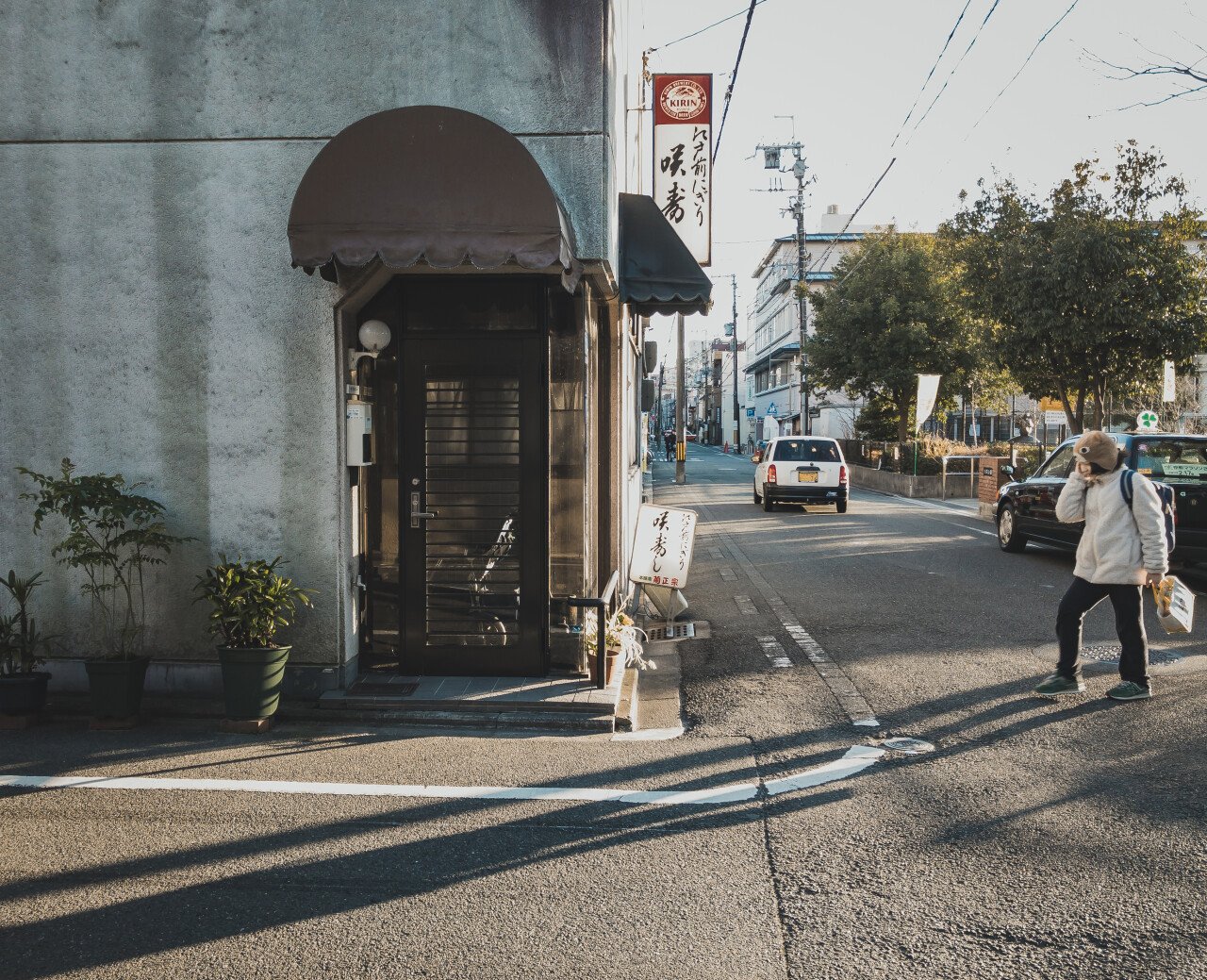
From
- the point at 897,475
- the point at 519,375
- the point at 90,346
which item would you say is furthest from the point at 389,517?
the point at 897,475

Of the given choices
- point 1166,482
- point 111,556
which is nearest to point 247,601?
point 111,556

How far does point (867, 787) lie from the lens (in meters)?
5.18

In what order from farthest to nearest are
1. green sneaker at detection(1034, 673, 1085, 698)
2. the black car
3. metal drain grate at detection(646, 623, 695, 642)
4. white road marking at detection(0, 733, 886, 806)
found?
1. the black car
2. metal drain grate at detection(646, 623, 695, 642)
3. green sneaker at detection(1034, 673, 1085, 698)
4. white road marking at detection(0, 733, 886, 806)

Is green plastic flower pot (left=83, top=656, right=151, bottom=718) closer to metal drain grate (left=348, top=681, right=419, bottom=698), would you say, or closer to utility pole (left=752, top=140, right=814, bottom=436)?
metal drain grate (left=348, top=681, right=419, bottom=698)

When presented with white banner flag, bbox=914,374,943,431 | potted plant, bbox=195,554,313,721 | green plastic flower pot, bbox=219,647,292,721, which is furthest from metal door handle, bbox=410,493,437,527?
white banner flag, bbox=914,374,943,431

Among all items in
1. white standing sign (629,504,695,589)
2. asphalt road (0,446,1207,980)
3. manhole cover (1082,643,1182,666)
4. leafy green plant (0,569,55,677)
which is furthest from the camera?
white standing sign (629,504,695,589)

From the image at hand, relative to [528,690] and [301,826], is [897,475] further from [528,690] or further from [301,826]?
[301,826]

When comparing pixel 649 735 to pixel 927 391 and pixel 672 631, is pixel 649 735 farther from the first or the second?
pixel 927 391

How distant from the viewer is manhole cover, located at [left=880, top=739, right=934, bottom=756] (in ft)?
19.0

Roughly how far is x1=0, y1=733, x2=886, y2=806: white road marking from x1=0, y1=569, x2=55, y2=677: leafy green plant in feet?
4.10

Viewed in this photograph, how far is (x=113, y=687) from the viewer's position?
20.4 ft

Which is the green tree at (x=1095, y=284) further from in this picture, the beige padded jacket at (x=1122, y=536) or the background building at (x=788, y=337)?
the background building at (x=788, y=337)

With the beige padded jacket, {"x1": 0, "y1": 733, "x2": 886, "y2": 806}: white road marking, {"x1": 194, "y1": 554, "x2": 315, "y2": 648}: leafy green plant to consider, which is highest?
the beige padded jacket

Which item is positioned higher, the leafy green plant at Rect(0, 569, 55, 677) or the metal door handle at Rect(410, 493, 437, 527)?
the metal door handle at Rect(410, 493, 437, 527)
